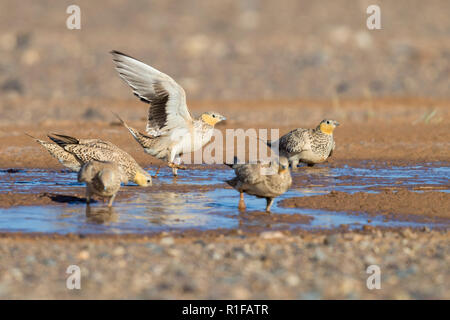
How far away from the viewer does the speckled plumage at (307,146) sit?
12734 millimetres

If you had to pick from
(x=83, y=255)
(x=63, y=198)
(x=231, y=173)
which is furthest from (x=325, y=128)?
(x=83, y=255)

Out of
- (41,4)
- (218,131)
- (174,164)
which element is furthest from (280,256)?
(41,4)

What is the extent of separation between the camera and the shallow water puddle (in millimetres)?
8383

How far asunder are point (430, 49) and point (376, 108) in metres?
9.80

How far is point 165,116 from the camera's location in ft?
39.2

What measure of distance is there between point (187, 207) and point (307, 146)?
372 centimetres

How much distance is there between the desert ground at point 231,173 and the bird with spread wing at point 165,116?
53 cm

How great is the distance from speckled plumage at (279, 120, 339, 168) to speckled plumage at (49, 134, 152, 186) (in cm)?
292

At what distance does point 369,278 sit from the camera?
6.23 m

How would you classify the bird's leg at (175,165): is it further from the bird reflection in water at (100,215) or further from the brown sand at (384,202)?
the bird reflection in water at (100,215)

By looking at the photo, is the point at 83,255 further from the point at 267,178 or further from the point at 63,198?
the point at 63,198

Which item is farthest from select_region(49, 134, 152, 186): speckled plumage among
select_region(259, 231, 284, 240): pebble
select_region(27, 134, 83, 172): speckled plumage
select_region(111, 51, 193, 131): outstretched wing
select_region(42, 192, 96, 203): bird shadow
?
select_region(259, 231, 284, 240): pebble

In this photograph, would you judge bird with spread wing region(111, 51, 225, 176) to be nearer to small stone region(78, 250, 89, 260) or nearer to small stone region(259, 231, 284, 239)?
small stone region(259, 231, 284, 239)
